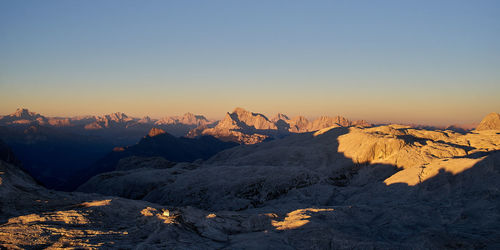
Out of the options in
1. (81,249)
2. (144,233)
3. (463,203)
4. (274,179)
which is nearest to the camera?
(81,249)

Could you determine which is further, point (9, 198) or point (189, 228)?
point (9, 198)

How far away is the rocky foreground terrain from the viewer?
2045 centimetres

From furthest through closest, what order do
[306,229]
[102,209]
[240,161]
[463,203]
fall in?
[240,161], [463,203], [102,209], [306,229]

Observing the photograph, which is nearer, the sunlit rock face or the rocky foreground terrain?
the rocky foreground terrain

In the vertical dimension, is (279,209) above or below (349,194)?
above

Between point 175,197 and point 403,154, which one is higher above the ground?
point 403,154

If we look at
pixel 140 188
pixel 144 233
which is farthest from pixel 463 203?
pixel 140 188

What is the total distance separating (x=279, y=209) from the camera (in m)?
45.1

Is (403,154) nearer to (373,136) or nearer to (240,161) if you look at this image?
(373,136)

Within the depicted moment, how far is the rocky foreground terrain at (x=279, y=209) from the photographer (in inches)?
805

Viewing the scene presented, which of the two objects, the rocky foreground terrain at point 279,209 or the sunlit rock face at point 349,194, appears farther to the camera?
the sunlit rock face at point 349,194

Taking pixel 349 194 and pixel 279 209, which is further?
pixel 349 194

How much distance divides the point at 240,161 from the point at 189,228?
9195cm

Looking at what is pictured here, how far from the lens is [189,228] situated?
22984mm
